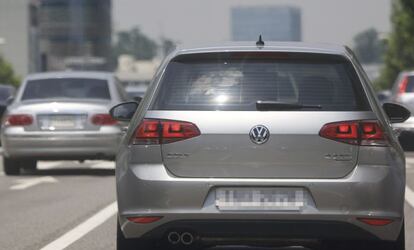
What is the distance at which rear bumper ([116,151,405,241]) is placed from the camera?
775 centimetres

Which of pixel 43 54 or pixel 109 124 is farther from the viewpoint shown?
pixel 43 54

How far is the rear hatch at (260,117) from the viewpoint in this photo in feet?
25.6

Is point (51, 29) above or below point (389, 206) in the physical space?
below

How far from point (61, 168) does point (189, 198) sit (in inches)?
576

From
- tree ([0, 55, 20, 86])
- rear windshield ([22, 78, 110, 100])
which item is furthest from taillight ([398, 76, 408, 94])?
tree ([0, 55, 20, 86])

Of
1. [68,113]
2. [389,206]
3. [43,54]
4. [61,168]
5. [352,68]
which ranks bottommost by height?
[43,54]

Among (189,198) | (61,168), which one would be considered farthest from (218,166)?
(61,168)

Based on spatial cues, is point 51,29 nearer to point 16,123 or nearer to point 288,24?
point 288,24

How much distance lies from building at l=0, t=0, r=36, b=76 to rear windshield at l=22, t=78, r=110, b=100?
434ft

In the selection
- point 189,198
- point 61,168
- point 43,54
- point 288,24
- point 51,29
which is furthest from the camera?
point 51,29

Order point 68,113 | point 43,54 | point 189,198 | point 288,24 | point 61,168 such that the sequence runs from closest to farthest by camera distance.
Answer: point 189,198
point 68,113
point 61,168
point 43,54
point 288,24

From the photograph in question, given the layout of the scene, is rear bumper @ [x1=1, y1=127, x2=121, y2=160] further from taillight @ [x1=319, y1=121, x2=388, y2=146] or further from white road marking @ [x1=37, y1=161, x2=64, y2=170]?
taillight @ [x1=319, y1=121, x2=388, y2=146]

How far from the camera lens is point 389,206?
25.9 ft

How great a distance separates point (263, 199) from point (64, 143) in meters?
11.7
